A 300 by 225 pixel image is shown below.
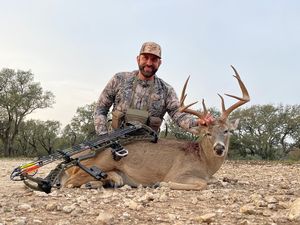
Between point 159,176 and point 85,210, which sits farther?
point 159,176

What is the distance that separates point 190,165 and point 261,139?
31.2 metres

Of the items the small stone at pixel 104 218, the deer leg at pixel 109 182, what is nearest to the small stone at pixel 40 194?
the deer leg at pixel 109 182

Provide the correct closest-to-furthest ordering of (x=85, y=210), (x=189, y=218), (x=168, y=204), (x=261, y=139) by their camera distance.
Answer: (x=189, y=218) < (x=85, y=210) < (x=168, y=204) < (x=261, y=139)

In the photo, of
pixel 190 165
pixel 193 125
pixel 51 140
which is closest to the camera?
pixel 190 165

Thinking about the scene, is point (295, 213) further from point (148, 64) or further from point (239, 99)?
point (148, 64)

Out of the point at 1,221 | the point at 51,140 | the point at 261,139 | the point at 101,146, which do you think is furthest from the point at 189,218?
the point at 51,140

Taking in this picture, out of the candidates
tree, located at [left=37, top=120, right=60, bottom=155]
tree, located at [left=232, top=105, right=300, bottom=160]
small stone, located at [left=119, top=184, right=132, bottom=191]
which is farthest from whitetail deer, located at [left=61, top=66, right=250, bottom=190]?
tree, located at [left=37, top=120, right=60, bottom=155]

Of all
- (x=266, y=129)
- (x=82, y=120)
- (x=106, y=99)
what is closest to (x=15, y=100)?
(x=82, y=120)

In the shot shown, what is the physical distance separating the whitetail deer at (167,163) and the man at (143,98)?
50cm

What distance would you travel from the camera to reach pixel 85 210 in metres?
4.05

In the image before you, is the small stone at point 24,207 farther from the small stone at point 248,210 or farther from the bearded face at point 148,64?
the bearded face at point 148,64

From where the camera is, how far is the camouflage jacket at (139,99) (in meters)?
7.67

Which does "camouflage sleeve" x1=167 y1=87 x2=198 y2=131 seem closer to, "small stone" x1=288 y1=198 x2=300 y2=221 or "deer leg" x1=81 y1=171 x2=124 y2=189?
"deer leg" x1=81 y1=171 x2=124 y2=189

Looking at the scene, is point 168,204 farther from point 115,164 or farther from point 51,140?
point 51,140
